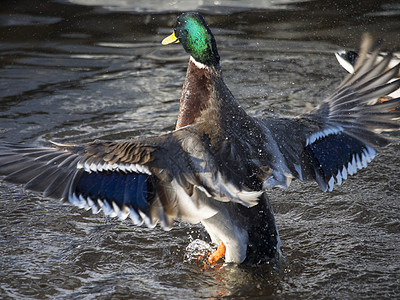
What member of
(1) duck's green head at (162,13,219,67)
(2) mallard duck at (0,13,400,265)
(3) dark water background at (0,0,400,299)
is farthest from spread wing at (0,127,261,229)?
(1) duck's green head at (162,13,219,67)

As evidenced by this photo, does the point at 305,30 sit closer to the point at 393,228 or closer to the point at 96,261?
the point at 393,228

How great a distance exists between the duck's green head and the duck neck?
0.05 metres

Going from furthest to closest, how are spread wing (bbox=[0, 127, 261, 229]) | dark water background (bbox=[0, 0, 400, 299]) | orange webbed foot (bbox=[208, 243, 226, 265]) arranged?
1. orange webbed foot (bbox=[208, 243, 226, 265])
2. dark water background (bbox=[0, 0, 400, 299])
3. spread wing (bbox=[0, 127, 261, 229])

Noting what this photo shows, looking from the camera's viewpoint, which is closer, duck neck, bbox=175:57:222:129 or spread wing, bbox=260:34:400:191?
duck neck, bbox=175:57:222:129

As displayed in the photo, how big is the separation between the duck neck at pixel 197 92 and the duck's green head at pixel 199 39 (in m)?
0.05

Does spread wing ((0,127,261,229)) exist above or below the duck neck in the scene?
below

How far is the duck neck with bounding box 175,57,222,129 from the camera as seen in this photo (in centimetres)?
405

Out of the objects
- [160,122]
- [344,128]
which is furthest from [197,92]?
[160,122]

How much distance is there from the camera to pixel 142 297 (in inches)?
147

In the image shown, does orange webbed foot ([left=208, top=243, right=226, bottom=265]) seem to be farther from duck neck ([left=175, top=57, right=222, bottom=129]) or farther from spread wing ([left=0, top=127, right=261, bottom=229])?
duck neck ([left=175, top=57, right=222, bottom=129])

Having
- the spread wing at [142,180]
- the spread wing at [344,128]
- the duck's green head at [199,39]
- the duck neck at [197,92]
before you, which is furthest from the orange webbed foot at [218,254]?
the duck's green head at [199,39]

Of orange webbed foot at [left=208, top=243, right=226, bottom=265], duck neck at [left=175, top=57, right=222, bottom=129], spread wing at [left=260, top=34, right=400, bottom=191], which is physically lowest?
orange webbed foot at [left=208, top=243, right=226, bottom=265]

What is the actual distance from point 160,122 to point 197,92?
226 centimetres

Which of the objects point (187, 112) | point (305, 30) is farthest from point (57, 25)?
point (187, 112)
